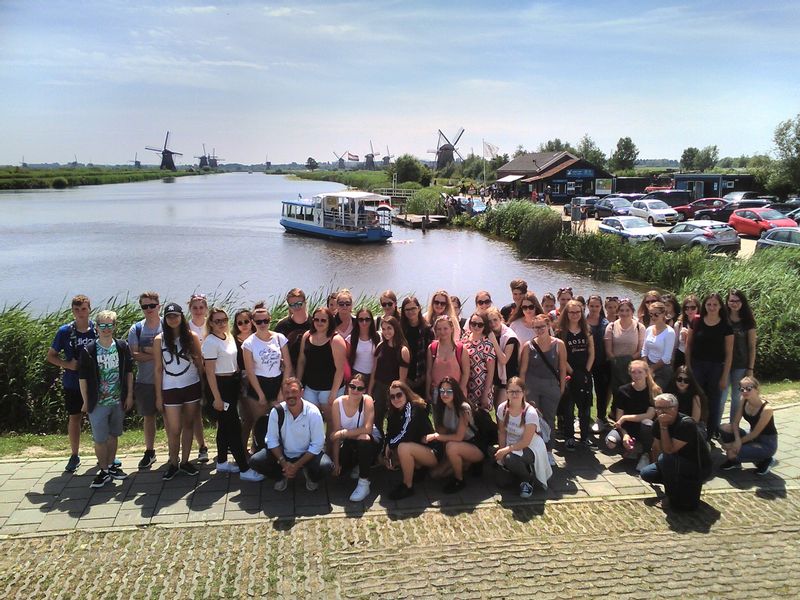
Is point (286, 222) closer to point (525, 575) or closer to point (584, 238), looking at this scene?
point (584, 238)

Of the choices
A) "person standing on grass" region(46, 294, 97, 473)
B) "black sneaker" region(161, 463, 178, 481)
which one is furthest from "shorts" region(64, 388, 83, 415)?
"black sneaker" region(161, 463, 178, 481)

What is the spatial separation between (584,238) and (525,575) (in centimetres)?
2478

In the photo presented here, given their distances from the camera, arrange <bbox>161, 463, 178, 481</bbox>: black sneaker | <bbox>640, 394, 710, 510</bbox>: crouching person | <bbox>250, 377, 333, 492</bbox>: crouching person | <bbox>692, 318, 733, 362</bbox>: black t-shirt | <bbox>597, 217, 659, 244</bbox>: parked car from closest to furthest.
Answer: <bbox>640, 394, 710, 510</bbox>: crouching person < <bbox>250, 377, 333, 492</bbox>: crouching person < <bbox>161, 463, 178, 481</bbox>: black sneaker < <bbox>692, 318, 733, 362</bbox>: black t-shirt < <bbox>597, 217, 659, 244</bbox>: parked car

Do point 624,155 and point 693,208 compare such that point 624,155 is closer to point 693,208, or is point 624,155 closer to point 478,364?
point 693,208

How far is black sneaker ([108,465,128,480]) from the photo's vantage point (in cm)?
573

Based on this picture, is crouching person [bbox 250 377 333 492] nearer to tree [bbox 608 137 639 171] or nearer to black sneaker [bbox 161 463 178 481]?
black sneaker [bbox 161 463 178 481]

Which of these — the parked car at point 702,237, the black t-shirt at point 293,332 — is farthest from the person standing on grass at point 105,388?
the parked car at point 702,237

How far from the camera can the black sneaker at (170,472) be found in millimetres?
5781

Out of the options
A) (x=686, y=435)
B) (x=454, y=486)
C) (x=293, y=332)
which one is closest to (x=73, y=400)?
(x=293, y=332)

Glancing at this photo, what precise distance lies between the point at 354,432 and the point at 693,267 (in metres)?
16.7

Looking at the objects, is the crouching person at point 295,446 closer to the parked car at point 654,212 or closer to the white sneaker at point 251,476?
the white sneaker at point 251,476

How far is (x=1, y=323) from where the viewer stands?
8422 mm

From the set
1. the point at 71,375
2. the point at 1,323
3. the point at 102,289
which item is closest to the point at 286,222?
the point at 102,289

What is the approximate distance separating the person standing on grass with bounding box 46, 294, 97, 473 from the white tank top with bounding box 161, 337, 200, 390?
72cm
